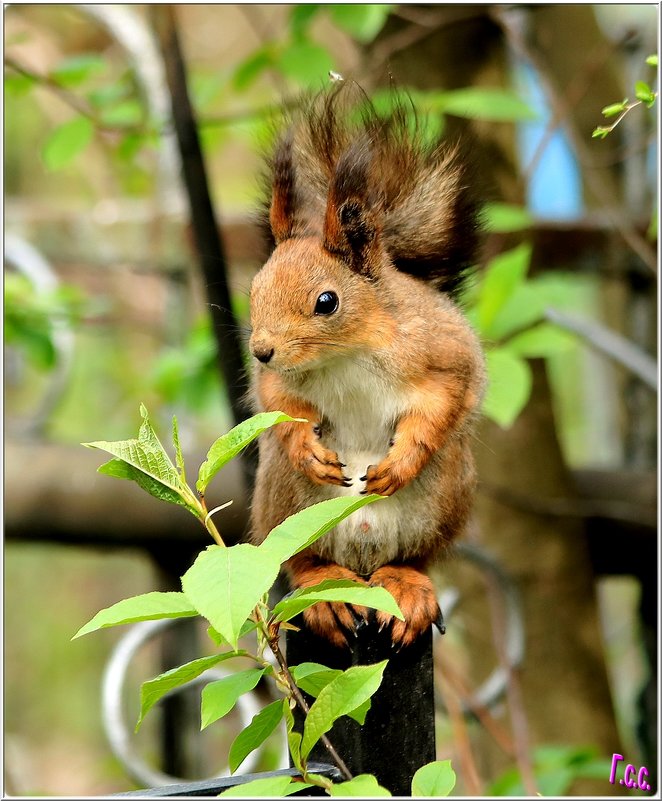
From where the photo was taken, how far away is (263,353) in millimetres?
908

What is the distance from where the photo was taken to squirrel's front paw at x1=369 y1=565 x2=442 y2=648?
33.7 inches

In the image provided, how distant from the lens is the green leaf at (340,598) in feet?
1.95

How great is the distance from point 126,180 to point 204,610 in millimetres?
3020

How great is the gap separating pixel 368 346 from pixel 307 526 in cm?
36

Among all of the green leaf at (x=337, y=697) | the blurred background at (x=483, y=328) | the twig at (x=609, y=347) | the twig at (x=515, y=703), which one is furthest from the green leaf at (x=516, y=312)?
the green leaf at (x=337, y=697)

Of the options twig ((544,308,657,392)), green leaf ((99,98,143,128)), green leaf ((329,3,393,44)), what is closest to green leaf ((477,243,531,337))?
twig ((544,308,657,392))

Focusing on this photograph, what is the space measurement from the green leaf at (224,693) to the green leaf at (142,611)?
7 centimetres

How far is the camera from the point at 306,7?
1.77m

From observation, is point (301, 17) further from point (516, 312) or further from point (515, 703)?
point (515, 703)

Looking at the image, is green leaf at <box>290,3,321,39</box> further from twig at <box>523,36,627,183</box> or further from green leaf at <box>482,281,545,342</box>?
green leaf at <box>482,281,545,342</box>

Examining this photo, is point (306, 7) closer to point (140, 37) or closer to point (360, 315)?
point (140, 37)

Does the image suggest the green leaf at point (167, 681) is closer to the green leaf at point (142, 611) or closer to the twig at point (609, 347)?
the green leaf at point (142, 611)

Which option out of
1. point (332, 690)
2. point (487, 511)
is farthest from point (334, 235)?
point (487, 511)

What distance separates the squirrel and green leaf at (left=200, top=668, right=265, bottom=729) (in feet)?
0.64
